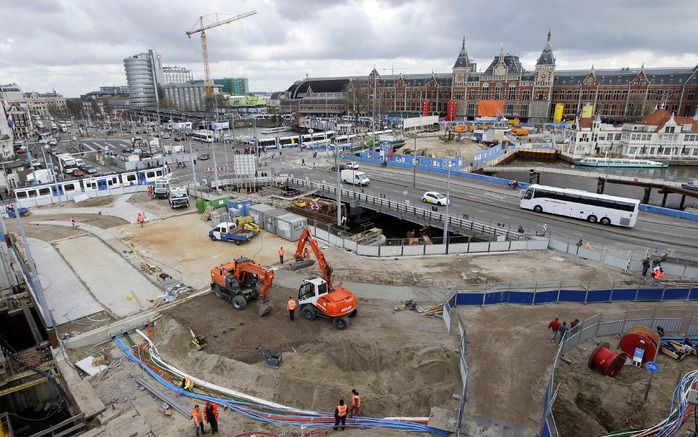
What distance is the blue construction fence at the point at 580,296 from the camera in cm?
2178

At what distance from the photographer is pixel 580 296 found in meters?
22.3

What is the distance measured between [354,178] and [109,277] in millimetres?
30873

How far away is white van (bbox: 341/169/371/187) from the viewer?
51406 mm

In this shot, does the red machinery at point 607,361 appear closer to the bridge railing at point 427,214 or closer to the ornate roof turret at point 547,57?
the bridge railing at point 427,214

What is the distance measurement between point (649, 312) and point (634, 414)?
718cm

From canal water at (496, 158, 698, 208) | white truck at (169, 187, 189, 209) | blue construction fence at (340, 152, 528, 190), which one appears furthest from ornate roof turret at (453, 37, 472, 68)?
white truck at (169, 187, 189, 209)

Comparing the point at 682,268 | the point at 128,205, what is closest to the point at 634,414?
the point at 682,268

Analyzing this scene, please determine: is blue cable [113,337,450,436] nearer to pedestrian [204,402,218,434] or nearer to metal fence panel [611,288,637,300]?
pedestrian [204,402,218,434]

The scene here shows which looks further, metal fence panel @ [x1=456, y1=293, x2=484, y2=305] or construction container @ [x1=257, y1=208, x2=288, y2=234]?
construction container @ [x1=257, y1=208, x2=288, y2=234]

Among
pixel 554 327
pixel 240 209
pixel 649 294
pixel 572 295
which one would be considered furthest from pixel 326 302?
pixel 240 209

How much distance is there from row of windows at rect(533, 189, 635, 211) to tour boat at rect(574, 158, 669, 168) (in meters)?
53.2

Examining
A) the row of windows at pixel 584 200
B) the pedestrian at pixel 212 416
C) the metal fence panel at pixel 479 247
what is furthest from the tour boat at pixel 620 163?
the pedestrian at pixel 212 416

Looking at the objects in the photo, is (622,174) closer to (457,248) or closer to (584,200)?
(584,200)

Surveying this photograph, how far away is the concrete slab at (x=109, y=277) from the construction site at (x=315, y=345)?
0.54ft
